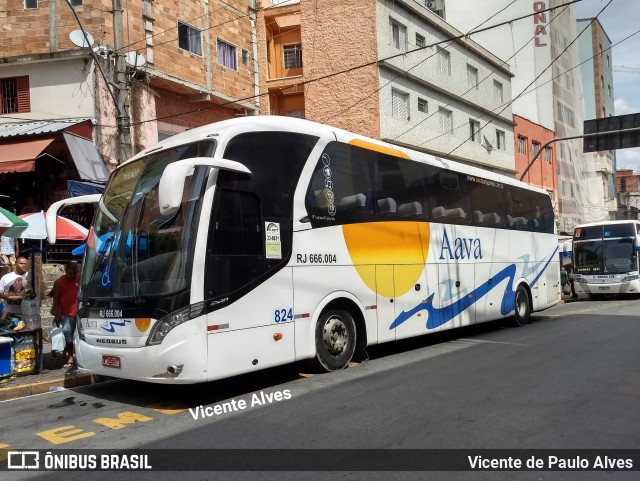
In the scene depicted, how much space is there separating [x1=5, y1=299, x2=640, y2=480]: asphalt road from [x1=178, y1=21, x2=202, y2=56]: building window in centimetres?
1446

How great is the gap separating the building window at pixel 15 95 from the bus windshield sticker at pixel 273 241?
13152 mm

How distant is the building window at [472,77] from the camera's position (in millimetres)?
30922

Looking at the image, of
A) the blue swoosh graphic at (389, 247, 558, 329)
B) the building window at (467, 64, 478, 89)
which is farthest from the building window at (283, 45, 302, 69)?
the blue swoosh graphic at (389, 247, 558, 329)

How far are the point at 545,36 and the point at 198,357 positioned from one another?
1675 inches

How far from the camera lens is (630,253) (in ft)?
73.8

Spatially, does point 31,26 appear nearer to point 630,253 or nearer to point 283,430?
point 283,430

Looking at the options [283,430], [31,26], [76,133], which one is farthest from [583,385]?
[31,26]

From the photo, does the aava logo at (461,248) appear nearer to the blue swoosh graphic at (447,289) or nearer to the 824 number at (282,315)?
the blue swoosh graphic at (447,289)

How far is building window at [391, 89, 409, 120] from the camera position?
2490 centimetres

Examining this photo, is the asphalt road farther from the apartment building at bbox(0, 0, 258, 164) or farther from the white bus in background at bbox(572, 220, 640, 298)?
the white bus in background at bbox(572, 220, 640, 298)

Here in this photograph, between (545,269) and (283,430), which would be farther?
(545,269)

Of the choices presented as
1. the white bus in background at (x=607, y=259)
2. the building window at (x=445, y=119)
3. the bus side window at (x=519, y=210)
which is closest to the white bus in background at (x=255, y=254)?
the bus side window at (x=519, y=210)

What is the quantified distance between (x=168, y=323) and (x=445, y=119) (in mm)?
25145

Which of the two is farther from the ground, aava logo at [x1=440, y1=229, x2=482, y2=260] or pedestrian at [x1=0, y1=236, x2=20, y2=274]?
pedestrian at [x1=0, y1=236, x2=20, y2=274]
